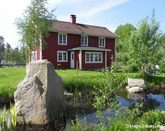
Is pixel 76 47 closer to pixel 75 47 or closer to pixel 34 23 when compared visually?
pixel 75 47

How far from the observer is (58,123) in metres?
11.2

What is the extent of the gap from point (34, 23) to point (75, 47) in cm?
836

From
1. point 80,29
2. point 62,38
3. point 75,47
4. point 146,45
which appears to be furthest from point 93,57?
point 146,45

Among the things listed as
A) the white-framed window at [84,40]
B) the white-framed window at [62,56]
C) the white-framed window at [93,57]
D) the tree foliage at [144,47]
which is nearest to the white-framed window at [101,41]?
the white-framed window at [84,40]

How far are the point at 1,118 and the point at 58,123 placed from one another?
2.43 meters

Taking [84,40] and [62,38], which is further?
[84,40]

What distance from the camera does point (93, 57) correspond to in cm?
4212

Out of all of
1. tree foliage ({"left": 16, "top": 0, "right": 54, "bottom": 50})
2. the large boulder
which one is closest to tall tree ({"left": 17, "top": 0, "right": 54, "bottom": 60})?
tree foliage ({"left": 16, "top": 0, "right": 54, "bottom": 50})

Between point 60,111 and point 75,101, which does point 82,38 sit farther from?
point 60,111

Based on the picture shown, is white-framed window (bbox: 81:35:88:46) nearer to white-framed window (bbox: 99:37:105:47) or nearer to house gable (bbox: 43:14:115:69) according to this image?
house gable (bbox: 43:14:115:69)

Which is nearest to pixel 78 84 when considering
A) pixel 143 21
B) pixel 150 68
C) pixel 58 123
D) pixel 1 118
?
pixel 58 123

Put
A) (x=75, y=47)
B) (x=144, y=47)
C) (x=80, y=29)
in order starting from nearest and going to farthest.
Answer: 1. (x=144, y=47)
2. (x=75, y=47)
3. (x=80, y=29)

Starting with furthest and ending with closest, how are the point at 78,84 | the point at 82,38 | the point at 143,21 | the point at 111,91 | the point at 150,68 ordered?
the point at 82,38
the point at 143,21
the point at 150,68
the point at 78,84
the point at 111,91

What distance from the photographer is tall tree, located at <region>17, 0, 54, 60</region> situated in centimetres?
3569
